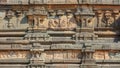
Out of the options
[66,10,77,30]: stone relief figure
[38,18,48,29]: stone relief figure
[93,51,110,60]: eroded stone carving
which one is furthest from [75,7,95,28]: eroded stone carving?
[38,18,48,29]: stone relief figure

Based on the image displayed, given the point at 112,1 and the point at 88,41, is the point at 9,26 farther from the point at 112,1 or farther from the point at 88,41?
the point at 112,1

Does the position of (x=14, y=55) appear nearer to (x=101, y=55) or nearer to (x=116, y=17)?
(x=101, y=55)

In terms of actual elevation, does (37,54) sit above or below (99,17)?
below

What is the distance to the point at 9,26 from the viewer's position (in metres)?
18.4

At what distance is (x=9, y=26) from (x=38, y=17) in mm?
1876

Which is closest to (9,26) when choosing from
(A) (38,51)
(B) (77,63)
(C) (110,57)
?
(A) (38,51)

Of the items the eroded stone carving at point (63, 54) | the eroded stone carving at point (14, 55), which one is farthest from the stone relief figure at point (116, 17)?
the eroded stone carving at point (14, 55)

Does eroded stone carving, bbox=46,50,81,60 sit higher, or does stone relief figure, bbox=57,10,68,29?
stone relief figure, bbox=57,10,68,29

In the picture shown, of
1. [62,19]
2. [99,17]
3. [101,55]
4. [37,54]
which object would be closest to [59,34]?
[62,19]

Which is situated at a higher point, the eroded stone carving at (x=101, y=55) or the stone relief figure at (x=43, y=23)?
the stone relief figure at (x=43, y=23)

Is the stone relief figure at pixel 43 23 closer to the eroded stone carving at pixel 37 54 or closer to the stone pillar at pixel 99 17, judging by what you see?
the eroded stone carving at pixel 37 54

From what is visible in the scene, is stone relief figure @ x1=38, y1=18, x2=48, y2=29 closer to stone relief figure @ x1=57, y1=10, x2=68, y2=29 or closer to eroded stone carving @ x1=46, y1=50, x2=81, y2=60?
stone relief figure @ x1=57, y1=10, x2=68, y2=29

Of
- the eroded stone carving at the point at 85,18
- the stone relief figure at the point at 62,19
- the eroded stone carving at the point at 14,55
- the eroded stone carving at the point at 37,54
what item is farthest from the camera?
the stone relief figure at the point at 62,19

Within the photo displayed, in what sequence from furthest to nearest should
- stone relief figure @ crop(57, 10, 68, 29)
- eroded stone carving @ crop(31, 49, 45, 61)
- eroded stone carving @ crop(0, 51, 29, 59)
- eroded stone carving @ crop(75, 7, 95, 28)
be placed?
1. stone relief figure @ crop(57, 10, 68, 29)
2. eroded stone carving @ crop(75, 7, 95, 28)
3. eroded stone carving @ crop(0, 51, 29, 59)
4. eroded stone carving @ crop(31, 49, 45, 61)
